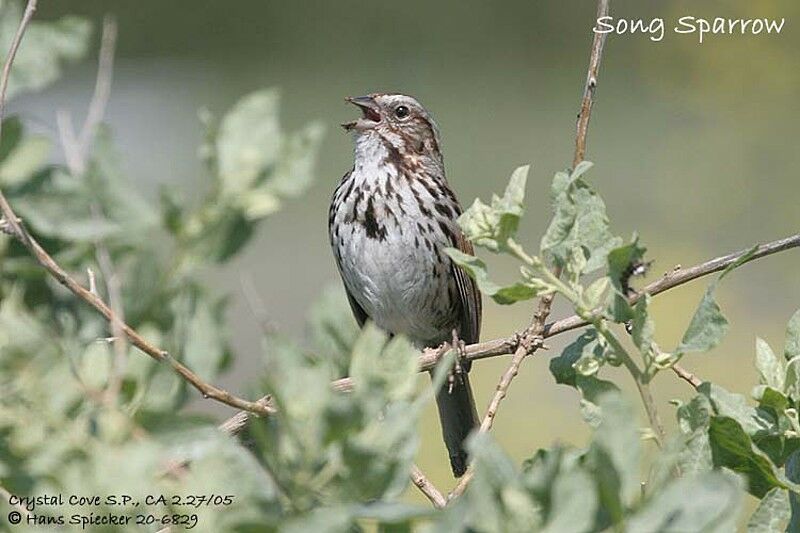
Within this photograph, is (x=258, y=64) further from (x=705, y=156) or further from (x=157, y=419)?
(x=157, y=419)

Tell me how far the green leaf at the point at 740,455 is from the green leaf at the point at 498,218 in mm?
121

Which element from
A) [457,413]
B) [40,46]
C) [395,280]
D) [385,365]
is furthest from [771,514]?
[395,280]

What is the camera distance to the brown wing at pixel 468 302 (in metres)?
1.90

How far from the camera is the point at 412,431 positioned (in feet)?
1.29

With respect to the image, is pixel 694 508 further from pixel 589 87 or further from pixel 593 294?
pixel 589 87

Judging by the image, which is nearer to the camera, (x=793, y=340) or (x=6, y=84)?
(x=6, y=84)

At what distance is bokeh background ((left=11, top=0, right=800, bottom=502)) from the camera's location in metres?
3.29

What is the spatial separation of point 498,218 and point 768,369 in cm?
16

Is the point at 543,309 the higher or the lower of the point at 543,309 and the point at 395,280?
the higher

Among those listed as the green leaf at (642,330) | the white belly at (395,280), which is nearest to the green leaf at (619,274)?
the green leaf at (642,330)

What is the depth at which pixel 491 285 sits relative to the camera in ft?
1.88

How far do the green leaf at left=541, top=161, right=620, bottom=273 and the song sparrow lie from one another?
117cm

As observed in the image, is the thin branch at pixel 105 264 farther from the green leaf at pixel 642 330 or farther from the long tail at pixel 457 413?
the long tail at pixel 457 413

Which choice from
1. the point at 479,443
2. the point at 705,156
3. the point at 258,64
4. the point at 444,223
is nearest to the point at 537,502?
the point at 479,443
